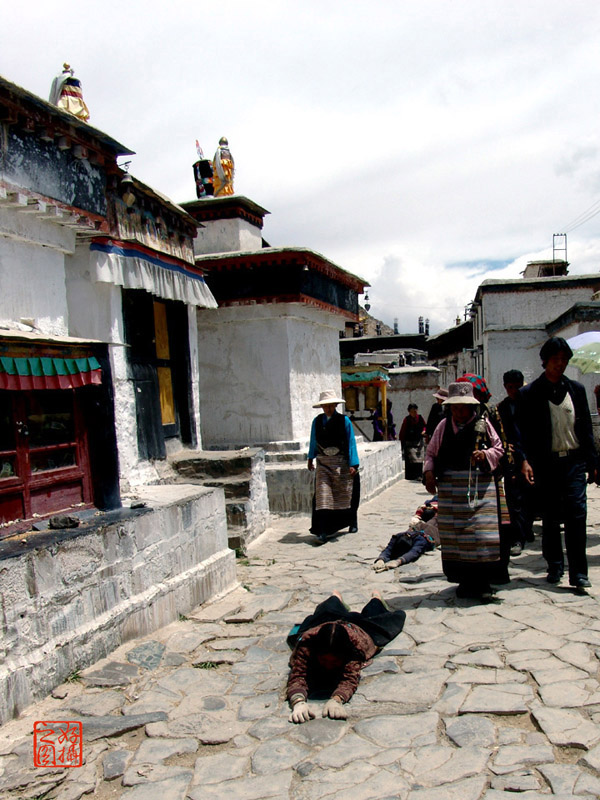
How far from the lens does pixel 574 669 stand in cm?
414

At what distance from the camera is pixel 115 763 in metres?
3.47

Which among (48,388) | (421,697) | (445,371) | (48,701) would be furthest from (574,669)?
(445,371)

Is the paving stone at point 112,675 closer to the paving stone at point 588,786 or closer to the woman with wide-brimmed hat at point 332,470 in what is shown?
the paving stone at point 588,786

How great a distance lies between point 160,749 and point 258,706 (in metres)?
0.67

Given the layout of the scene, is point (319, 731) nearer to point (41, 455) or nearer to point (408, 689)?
point (408, 689)

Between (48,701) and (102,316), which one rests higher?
(102,316)

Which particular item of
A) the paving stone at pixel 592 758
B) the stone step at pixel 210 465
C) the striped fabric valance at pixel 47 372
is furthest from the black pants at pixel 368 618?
the stone step at pixel 210 465

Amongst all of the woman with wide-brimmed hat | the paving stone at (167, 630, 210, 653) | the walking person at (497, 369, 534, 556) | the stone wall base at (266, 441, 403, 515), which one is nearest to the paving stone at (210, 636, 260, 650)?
the paving stone at (167, 630, 210, 653)

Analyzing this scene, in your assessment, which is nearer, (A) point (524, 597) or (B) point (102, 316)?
(A) point (524, 597)

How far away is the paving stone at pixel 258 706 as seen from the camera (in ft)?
12.9

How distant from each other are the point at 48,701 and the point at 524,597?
12.0 feet

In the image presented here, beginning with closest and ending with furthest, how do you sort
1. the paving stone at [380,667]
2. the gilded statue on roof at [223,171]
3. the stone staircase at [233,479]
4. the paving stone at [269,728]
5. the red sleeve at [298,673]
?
the paving stone at [269,728] → the red sleeve at [298,673] → the paving stone at [380,667] → the stone staircase at [233,479] → the gilded statue on roof at [223,171]

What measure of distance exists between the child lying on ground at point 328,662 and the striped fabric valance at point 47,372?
2443mm

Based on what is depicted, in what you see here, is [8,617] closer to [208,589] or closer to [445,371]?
[208,589]
